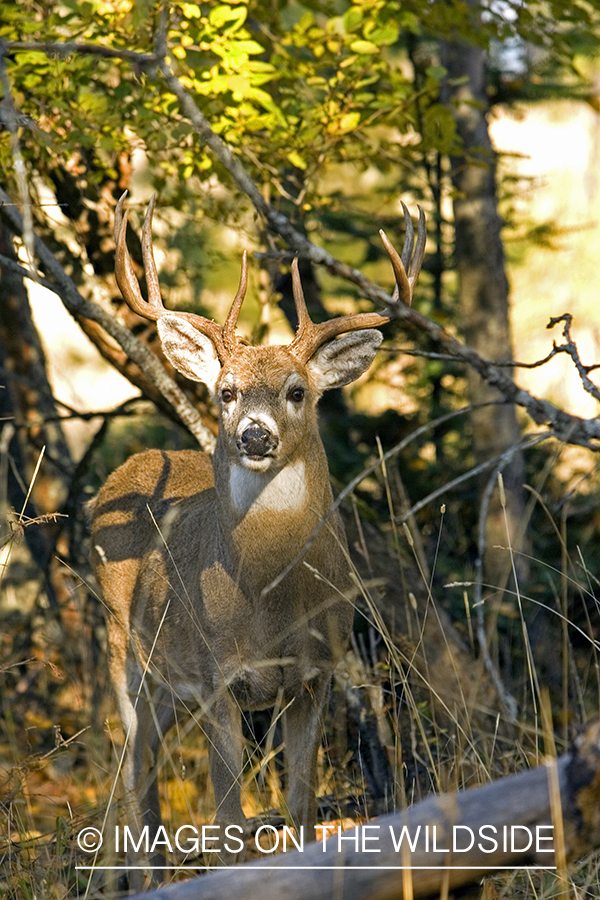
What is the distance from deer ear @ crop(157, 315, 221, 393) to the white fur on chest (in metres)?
0.63

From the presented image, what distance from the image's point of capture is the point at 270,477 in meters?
4.43

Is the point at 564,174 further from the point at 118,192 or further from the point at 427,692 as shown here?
the point at 427,692

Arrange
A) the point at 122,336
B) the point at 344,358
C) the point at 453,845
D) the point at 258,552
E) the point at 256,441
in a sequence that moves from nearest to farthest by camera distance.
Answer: the point at 453,845 → the point at 256,441 → the point at 258,552 → the point at 344,358 → the point at 122,336

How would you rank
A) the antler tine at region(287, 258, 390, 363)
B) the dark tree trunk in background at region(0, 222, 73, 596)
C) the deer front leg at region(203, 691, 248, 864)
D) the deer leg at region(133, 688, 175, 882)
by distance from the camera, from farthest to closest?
the dark tree trunk in background at region(0, 222, 73, 596) → the deer leg at region(133, 688, 175, 882) → the antler tine at region(287, 258, 390, 363) → the deer front leg at region(203, 691, 248, 864)

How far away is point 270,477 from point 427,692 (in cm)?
166

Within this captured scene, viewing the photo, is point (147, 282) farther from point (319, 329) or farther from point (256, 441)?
point (256, 441)

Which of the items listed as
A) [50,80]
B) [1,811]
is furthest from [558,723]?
[50,80]

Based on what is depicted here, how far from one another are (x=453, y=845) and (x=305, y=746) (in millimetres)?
2243

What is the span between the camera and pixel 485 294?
6902 mm

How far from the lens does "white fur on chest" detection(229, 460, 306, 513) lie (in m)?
4.43

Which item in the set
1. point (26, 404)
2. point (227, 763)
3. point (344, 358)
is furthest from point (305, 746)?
point (26, 404)

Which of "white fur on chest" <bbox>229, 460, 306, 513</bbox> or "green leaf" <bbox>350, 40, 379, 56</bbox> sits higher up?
"green leaf" <bbox>350, 40, 379, 56</bbox>

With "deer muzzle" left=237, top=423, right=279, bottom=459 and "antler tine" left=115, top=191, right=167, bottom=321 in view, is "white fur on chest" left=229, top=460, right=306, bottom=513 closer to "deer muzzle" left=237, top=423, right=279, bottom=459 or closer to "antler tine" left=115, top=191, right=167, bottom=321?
"deer muzzle" left=237, top=423, right=279, bottom=459

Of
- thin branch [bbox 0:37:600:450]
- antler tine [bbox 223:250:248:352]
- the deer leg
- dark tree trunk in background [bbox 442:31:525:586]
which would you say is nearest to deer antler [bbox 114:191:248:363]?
antler tine [bbox 223:250:248:352]
